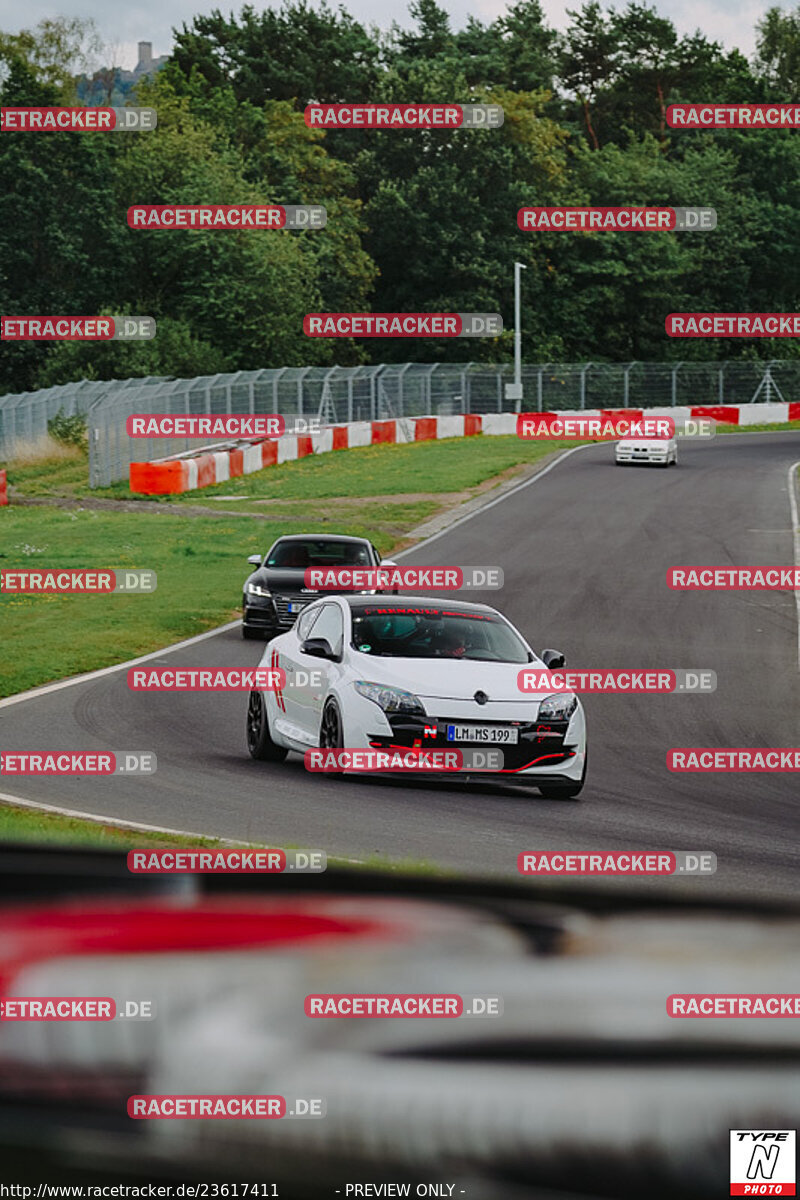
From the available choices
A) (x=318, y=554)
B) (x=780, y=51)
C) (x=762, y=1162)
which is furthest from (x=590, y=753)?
(x=780, y=51)

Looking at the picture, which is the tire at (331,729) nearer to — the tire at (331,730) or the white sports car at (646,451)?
the tire at (331,730)

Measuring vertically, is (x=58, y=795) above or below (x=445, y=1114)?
below

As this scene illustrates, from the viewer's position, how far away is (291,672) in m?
14.1

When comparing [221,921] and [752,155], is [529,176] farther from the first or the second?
[221,921]

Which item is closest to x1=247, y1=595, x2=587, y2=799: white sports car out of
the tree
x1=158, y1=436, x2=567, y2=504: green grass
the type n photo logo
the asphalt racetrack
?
the asphalt racetrack

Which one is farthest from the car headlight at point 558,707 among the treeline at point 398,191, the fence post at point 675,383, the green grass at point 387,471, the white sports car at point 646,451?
the fence post at point 675,383

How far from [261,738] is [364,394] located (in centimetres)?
5211

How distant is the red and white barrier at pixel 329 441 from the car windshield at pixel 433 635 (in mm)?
31279

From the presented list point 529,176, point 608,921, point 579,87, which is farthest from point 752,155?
point 608,921

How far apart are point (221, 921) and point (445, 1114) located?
1.37 meters

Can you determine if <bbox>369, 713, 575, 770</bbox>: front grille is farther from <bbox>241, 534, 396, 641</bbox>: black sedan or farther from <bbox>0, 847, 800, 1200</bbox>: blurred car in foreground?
<bbox>241, 534, 396, 641</bbox>: black sedan

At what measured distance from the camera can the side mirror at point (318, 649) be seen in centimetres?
1366

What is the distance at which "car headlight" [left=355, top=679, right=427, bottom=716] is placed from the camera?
503 inches

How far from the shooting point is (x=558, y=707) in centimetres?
1294
